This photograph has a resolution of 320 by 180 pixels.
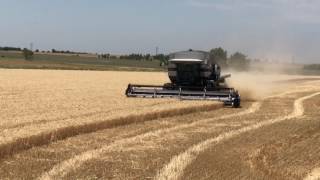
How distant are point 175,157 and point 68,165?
2261 mm

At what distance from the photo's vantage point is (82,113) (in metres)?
18.9

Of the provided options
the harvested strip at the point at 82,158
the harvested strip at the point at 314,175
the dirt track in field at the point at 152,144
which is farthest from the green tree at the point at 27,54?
the harvested strip at the point at 314,175

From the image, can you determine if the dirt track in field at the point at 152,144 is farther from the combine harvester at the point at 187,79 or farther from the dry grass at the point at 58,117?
the combine harvester at the point at 187,79

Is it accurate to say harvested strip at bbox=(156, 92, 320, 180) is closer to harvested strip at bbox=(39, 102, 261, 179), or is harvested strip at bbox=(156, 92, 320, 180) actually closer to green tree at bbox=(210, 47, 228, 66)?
harvested strip at bbox=(39, 102, 261, 179)

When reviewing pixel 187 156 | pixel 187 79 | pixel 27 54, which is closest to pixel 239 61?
pixel 187 79

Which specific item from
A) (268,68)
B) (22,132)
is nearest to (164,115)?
(22,132)

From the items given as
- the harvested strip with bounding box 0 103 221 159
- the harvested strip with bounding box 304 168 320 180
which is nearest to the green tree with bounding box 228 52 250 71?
the harvested strip with bounding box 0 103 221 159

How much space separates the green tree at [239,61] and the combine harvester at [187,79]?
1322 centimetres

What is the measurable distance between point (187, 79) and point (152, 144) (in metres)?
15.8

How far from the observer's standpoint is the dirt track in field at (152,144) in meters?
10.9

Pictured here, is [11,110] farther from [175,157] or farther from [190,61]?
[190,61]

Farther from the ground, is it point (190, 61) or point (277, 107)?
point (190, 61)

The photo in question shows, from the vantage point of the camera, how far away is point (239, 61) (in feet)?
158

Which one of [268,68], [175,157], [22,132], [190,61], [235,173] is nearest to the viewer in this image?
[235,173]
